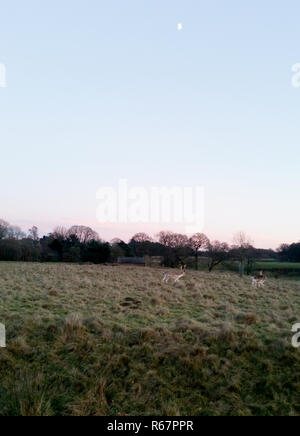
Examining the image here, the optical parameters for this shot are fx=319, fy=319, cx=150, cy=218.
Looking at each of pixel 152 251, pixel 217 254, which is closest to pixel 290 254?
pixel 217 254

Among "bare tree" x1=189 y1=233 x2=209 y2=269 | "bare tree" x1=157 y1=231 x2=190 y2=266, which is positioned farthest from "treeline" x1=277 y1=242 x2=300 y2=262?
"bare tree" x1=157 y1=231 x2=190 y2=266

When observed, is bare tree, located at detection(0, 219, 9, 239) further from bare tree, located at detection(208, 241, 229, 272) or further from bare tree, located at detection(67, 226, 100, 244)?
bare tree, located at detection(208, 241, 229, 272)

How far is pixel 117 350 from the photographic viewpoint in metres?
8.01

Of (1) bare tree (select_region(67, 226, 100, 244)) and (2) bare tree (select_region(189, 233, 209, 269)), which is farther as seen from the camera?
(1) bare tree (select_region(67, 226, 100, 244))

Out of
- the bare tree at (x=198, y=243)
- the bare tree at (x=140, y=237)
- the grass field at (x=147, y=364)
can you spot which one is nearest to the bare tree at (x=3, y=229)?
the bare tree at (x=140, y=237)

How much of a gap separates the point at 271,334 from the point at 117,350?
4.26 m

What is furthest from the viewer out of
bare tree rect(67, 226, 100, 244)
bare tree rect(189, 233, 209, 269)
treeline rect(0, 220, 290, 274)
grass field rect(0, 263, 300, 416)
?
bare tree rect(67, 226, 100, 244)

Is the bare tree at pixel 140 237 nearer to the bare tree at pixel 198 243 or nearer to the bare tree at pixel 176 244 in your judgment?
the bare tree at pixel 176 244

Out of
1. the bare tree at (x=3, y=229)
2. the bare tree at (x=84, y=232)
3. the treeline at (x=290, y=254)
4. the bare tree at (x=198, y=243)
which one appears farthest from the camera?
the bare tree at (x=84, y=232)

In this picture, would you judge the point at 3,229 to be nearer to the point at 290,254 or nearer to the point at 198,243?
the point at 198,243

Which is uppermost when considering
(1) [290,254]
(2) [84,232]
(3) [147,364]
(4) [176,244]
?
(2) [84,232]

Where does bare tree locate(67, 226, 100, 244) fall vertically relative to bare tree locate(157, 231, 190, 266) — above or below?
above

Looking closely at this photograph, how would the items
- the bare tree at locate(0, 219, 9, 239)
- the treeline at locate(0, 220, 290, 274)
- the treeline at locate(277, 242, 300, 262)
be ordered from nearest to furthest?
the treeline at locate(0, 220, 290, 274)
the treeline at locate(277, 242, 300, 262)
the bare tree at locate(0, 219, 9, 239)
